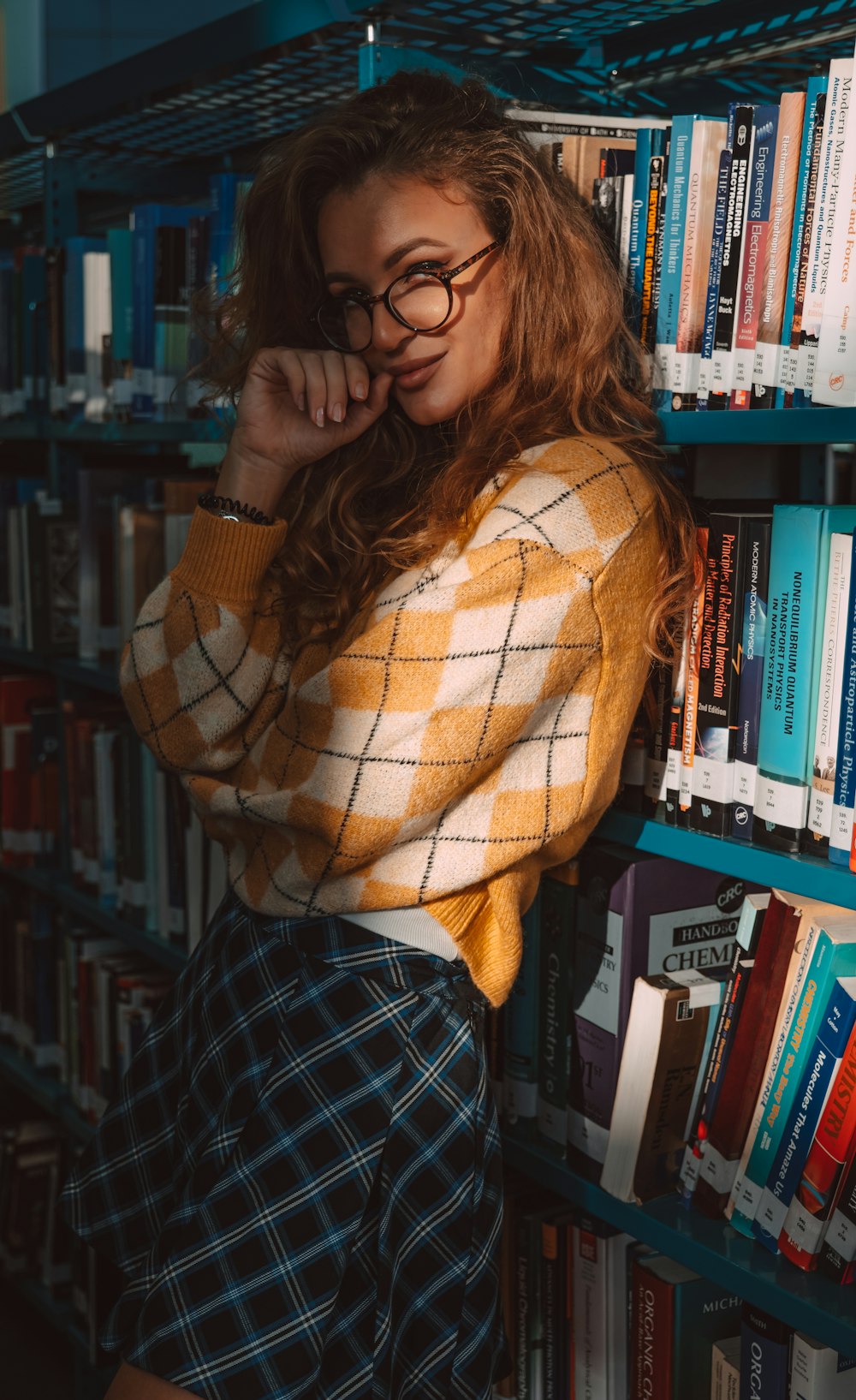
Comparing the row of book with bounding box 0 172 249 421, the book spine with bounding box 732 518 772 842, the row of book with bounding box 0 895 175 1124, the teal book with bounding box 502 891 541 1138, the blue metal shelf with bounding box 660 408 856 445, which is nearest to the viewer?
the blue metal shelf with bounding box 660 408 856 445

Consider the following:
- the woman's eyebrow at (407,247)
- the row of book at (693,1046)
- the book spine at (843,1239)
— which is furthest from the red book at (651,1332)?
the woman's eyebrow at (407,247)

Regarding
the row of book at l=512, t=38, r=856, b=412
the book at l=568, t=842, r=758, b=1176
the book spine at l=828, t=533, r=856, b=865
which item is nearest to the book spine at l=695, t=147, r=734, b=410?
the row of book at l=512, t=38, r=856, b=412

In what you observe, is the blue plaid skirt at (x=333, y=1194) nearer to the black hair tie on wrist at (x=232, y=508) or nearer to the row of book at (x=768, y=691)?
the row of book at (x=768, y=691)

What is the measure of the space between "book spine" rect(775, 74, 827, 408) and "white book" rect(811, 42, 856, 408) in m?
0.02

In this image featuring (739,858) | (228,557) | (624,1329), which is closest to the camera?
(739,858)

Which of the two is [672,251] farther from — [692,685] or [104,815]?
[104,815]

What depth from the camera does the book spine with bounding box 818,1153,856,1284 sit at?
104 cm

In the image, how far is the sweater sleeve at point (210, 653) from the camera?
3.97 ft

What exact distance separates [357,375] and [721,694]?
1.51 ft

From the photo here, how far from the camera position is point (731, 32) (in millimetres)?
1389

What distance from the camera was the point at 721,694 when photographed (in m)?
1.12

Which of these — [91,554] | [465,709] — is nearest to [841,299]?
[465,709]

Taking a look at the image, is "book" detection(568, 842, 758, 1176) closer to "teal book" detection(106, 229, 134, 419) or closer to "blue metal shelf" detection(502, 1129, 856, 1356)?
"blue metal shelf" detection(502, 1129, 856, 1356)

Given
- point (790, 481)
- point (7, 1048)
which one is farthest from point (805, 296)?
point (7, 1048)
